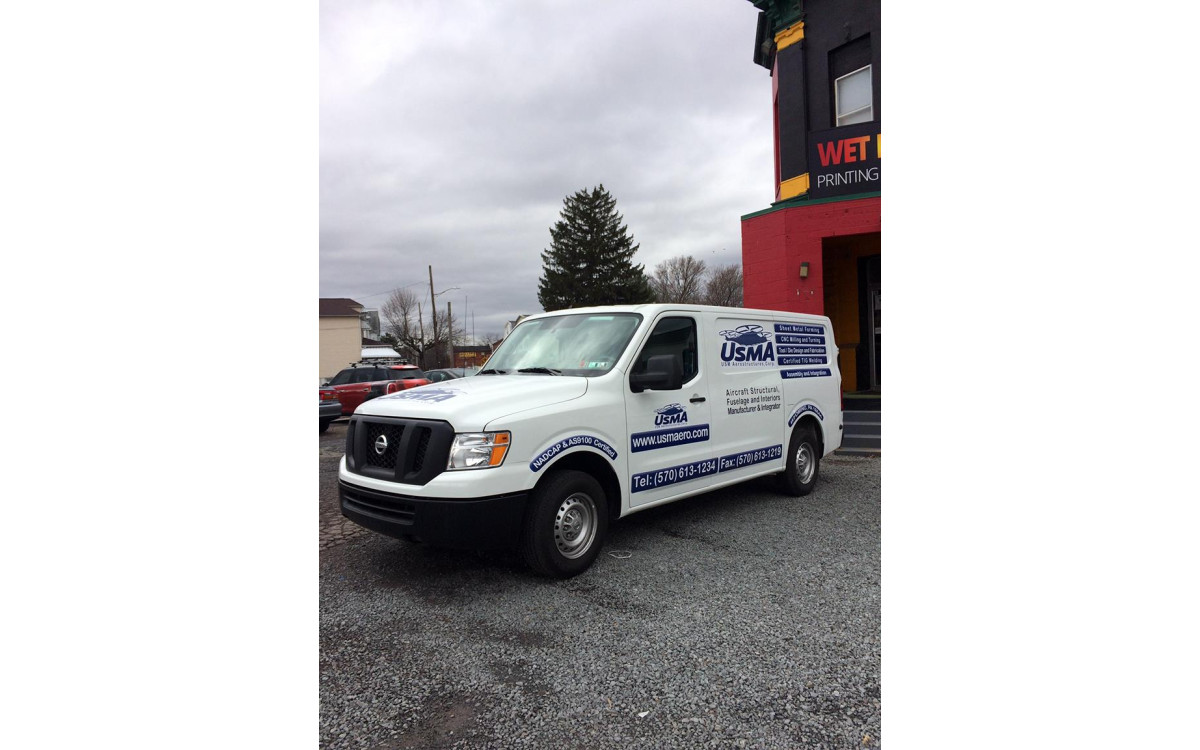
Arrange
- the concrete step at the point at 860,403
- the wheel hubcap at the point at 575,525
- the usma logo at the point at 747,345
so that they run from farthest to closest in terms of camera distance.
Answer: the concrete step at the point at 860,403 → the usma logo at the point at 747,345 → the wheel hubcap at the point at 575,525

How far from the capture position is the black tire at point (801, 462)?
6559mm

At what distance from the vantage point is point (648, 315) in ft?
17.1

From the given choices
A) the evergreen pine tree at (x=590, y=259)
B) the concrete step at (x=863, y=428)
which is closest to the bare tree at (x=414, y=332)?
the evergreen pine tree at (x=590, y=259)

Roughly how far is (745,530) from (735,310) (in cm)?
195

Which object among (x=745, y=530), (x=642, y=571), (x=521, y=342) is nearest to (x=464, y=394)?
(x=521, y=342)

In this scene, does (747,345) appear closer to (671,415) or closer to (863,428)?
(671,415)

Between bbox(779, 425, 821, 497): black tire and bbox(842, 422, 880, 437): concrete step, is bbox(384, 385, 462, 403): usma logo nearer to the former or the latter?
bbox(779, 425, 821, 497): black tire

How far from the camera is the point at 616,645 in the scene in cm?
335

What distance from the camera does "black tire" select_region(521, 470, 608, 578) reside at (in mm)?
4117

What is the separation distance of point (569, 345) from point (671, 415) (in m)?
0.99

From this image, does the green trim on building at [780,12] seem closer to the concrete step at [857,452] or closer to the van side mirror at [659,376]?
the concrete step at [857,452]

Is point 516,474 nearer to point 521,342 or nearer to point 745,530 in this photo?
point 521,342

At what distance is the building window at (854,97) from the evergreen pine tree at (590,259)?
3190cm

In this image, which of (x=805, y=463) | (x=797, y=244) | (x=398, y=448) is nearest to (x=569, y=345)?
(x=398, y=448)
